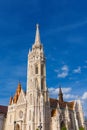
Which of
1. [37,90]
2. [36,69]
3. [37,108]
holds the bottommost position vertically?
[37,108]

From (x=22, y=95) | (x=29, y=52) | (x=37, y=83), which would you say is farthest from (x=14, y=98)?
(x=29, y=52)

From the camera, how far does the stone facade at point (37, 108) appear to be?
74438 millimetres

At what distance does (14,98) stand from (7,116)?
295 inches

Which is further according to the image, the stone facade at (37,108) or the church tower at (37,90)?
the stone facade at (37,108)

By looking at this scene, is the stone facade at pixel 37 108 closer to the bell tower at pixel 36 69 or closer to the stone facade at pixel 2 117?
the bell tower at pixel 36 69

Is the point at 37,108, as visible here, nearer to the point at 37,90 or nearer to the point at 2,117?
the point at 37,90

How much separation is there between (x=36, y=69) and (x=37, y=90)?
10.3 meters

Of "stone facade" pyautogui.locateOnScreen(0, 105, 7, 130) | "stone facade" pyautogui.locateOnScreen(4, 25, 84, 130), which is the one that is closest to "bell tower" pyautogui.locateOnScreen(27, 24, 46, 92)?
"stone facade" pyautogui.locateOnScreen(4, 25, 84, 130)

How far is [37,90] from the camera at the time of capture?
78375 mm

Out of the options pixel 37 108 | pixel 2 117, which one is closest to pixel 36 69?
pixel 37 108

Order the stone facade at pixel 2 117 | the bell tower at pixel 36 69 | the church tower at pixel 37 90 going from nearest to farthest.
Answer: the church tower at pixel 37 90 < the bell tower at pixel 36 69 < the stone facade at pixel 2 117

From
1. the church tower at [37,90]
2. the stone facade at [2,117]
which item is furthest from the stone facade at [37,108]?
the stone facade at [2,117]

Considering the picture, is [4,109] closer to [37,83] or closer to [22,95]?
[22,95]

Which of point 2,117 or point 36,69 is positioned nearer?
point 36,69
